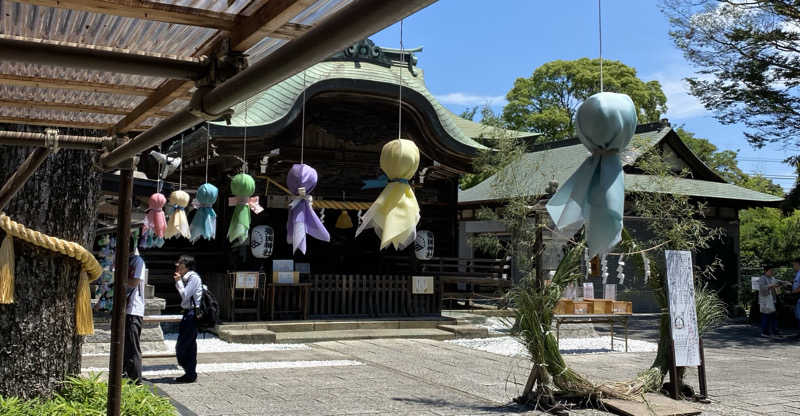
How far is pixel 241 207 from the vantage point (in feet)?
33.3

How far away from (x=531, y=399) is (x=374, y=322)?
765 centimetres

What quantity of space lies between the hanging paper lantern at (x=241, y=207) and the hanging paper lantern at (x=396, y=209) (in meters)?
5.79

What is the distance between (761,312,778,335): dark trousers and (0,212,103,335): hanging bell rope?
1604 cm

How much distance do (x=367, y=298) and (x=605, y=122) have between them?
1367 centimetres

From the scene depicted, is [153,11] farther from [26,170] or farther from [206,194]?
[206,194]

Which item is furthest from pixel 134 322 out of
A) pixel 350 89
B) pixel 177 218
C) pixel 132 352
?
pixel 350 89

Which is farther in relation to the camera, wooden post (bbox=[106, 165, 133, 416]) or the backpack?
the backpack

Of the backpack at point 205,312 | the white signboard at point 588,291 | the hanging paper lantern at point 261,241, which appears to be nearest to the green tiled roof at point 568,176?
the white signboard at point 588,291

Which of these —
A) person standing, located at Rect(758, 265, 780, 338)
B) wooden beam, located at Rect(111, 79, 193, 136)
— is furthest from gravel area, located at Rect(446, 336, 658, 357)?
wooden beam, located at Rect(111, 79, 193, 136)

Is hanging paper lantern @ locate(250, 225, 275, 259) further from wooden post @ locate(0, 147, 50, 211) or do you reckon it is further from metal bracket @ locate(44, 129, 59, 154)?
metal bracket @ locate(44, 129, 59, 154)

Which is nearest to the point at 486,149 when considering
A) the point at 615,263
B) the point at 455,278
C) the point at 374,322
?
the point at 455,278

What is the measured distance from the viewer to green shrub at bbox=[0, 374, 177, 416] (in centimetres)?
479

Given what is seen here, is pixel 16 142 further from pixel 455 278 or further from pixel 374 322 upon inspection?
pixel 455 278

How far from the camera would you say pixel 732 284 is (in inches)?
873
